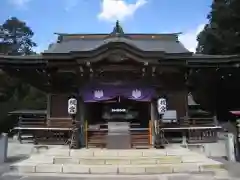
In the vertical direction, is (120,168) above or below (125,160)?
below

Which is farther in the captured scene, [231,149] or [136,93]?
[136,93]

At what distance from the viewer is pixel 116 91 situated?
1427 cm

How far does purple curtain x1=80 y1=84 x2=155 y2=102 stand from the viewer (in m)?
14.2

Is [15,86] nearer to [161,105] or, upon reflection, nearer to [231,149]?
[161,105]

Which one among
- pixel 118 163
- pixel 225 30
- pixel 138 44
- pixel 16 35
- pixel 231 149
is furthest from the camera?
pixel 16 35

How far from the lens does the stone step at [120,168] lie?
391 inches

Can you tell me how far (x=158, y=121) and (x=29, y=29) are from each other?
55.2 m

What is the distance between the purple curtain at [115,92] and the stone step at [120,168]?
179 inches

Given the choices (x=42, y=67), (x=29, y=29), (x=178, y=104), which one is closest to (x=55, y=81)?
(x=42, y=67)

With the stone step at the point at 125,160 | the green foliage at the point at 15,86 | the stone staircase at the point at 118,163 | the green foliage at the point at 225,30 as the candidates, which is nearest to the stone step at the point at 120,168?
the stone staircase at the point at 118,163

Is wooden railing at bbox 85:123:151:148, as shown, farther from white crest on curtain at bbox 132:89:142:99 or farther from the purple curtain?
white crest on curtain at bbox 132:89:142:99

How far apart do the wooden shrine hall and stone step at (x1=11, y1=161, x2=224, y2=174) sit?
299 cm

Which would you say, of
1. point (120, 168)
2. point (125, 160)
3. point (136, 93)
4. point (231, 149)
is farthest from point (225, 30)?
point (120, 168)

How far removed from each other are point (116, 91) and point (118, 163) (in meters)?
4.47
